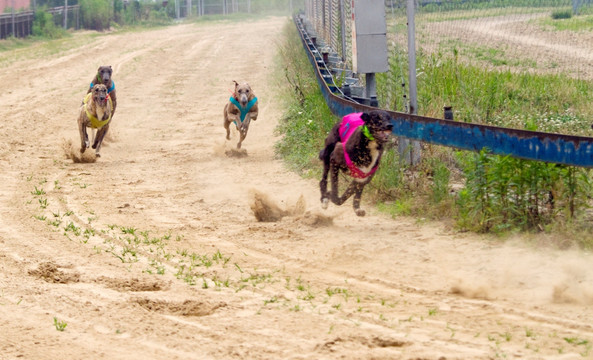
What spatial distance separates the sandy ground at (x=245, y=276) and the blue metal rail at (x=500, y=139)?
0.68 meters

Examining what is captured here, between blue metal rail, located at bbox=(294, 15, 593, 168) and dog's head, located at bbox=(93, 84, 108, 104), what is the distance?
4.90m

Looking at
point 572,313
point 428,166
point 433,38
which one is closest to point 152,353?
point 572,313

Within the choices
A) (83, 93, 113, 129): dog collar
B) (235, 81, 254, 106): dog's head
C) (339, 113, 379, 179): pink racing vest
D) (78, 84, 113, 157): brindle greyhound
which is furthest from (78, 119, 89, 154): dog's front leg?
(339, 113, 379, 179): pink racing vest

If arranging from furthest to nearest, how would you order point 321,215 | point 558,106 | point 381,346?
1. point 558,106
2. point 321,215
3. point 381,346

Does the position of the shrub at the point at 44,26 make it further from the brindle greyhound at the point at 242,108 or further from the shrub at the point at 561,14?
the shrub at the point at 561,14

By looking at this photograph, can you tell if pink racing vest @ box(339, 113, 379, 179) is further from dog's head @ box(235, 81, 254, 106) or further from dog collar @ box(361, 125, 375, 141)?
dog's head @ box(235, 81, 254, 106)

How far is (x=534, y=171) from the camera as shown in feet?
20.8

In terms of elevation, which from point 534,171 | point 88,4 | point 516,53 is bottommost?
point 534,171

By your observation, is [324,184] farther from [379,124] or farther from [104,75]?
[104,75]

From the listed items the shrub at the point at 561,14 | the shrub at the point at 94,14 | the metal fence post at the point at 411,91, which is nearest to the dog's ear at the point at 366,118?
the metal fence post at the point at 411,91

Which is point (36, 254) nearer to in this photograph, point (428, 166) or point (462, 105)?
point (428, 166)

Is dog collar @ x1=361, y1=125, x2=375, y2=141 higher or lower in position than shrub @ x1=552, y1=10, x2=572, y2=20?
lower

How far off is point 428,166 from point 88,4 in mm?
38536

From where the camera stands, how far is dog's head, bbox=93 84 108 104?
1184 cm
